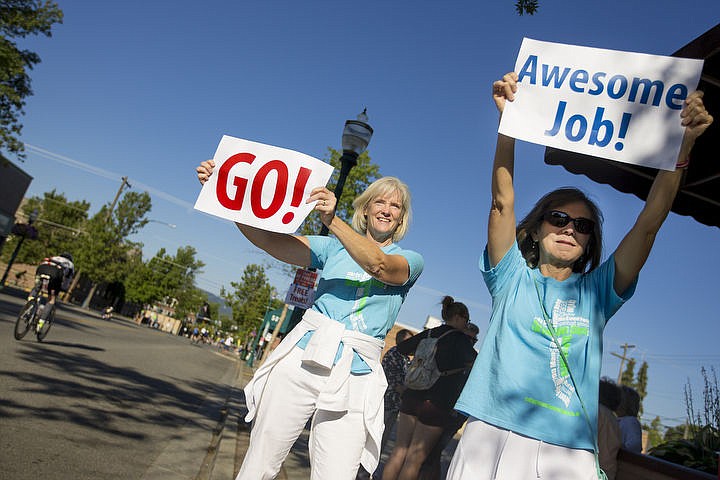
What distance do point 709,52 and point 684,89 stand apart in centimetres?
135

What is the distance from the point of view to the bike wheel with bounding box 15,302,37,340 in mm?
9789

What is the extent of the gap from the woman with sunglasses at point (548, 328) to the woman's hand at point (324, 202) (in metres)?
0.76

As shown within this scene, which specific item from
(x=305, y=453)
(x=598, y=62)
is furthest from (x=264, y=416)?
(x=305, y=453)

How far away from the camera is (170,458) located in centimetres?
489

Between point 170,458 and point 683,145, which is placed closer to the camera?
point 683,145

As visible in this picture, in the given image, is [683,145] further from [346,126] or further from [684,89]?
[346,126]

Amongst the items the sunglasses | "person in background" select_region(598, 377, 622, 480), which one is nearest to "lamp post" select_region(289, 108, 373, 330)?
"person in background" select_region(598, 377, 622, 480)

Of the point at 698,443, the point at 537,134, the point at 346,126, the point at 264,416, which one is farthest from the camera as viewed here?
the point at 346,126

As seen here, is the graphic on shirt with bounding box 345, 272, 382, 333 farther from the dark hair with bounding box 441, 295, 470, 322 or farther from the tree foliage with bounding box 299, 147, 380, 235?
the tree foliage with bounding box 299, 147, 380, 235

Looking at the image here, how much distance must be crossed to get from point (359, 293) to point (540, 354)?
1.04m

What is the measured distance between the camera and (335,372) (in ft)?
8.24

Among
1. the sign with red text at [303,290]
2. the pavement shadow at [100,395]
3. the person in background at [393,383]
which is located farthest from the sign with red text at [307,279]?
the pavement shadow at [100,395]

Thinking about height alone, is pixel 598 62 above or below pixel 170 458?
above

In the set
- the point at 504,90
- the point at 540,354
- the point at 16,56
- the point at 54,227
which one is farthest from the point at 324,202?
the point at 54,227
